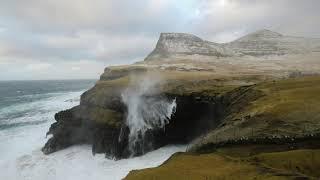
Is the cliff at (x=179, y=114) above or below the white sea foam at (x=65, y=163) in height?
above

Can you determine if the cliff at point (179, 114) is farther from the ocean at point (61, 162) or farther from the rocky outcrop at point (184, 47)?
the rocky outcrop at point (184, 47)

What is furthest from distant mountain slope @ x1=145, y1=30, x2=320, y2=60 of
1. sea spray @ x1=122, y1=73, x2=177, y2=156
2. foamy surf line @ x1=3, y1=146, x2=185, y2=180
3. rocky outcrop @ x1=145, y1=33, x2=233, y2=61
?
foamy surf line @ x1=3, y1=146, x2=185, y2=180

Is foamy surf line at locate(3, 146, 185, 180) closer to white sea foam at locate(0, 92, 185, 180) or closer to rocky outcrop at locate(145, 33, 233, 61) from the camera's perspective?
white sea foam at locate(0, 92, 185, 180)

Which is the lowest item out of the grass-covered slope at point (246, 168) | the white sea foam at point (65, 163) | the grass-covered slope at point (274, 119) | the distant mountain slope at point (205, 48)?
the white sea foam at point (65, 163)

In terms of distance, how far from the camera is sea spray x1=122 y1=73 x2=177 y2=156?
4970 cm

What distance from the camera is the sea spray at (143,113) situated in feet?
163

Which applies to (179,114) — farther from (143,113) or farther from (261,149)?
(261,149)

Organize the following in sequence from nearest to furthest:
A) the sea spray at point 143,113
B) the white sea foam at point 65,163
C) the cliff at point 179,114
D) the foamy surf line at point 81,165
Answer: the cliff at point 179,114, the foamy surf line at point 81,165, the white sea foam at point 65,163, the sea spray at point 143,113

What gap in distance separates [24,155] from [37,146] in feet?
18.3

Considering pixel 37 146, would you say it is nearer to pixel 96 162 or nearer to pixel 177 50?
pixel 96 162

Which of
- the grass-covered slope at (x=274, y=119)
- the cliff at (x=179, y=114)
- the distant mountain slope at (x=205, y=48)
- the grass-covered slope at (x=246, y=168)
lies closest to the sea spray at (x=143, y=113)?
the cliff at (x=179, y=114)

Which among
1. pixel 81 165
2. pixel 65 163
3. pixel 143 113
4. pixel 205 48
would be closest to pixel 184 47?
pixel 205 48

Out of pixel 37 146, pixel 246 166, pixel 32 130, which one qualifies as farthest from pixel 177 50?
pixel 246 166

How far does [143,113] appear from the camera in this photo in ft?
173
